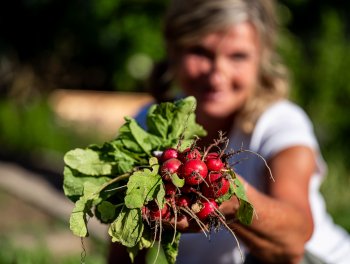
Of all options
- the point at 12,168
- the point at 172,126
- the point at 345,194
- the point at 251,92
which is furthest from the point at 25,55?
the point at 172,126

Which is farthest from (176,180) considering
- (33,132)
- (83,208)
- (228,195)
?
(33,132)

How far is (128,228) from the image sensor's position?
5.66 feet

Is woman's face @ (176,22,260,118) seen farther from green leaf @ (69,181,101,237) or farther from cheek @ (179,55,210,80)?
green leaf @ (69,181,101,237)

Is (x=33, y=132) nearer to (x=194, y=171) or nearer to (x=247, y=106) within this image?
(x=247, y=106)

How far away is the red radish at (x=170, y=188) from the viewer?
68.8 inches

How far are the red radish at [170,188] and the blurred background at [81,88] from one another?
7.73 ft

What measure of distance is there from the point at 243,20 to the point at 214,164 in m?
1.21

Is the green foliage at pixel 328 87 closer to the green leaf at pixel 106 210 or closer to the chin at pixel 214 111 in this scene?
the chin at pixel 214 111

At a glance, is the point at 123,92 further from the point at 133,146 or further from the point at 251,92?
the point at 133,146

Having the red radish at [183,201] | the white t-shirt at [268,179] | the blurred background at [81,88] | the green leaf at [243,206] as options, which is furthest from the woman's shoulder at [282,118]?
the blurred background at [81,88]

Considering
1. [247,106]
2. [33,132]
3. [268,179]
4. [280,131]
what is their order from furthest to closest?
[33,132]
[247,106]
[280,131]
[268,179]

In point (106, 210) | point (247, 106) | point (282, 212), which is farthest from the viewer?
point (247, 106)

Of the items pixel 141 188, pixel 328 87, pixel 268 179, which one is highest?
pixel 141 188

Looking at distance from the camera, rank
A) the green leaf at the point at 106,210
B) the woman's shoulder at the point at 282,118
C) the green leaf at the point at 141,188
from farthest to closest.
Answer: the woman's shoulder at the point at 282,118 → the green leaf at the point at 106,210 → the green leaf at the point at 141,188
